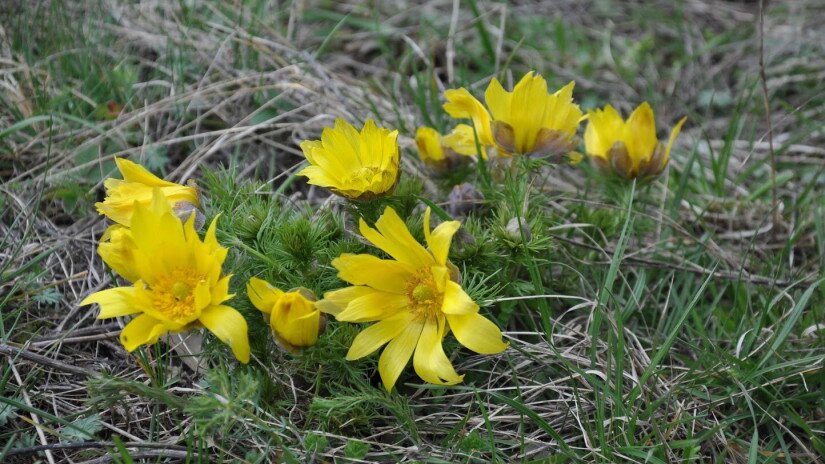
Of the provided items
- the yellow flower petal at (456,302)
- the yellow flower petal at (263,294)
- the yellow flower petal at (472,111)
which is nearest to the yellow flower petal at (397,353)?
the yellow flower petal at (456,302)

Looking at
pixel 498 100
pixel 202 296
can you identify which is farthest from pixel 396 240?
pixel 498 100

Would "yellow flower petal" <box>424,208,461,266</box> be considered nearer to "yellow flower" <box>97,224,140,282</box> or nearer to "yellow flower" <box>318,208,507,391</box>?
"yellow flower" <box>318,208,507,391</box>

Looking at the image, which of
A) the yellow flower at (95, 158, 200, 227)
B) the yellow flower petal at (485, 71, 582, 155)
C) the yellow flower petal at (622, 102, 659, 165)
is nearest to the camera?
the yellow flower at (95, 158, 200, 227)

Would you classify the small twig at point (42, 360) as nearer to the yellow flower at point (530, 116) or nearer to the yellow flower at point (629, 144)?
the yellow flower at point (530, 116)

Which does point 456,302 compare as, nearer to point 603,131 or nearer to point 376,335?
point 376,335

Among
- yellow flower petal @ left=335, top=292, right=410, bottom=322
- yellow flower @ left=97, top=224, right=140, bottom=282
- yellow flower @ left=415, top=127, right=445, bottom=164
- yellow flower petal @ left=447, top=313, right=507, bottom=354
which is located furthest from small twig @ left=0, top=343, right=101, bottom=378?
yellow flower @ left=415, top=127, right=445, bottom=164

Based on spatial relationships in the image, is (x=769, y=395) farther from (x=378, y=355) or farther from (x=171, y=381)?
(x=171, y=381)
